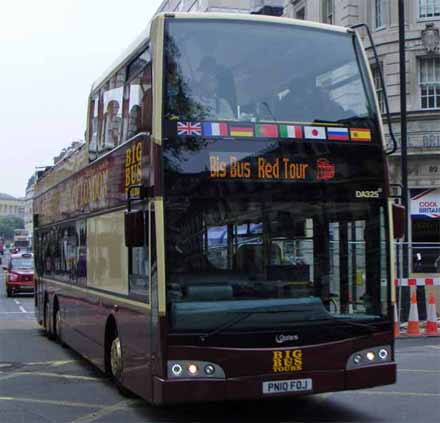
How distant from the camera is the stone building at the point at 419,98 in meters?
29.4

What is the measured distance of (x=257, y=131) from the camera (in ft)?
25.0

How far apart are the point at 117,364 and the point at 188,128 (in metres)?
3.36

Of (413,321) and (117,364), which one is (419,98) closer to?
(413,321)

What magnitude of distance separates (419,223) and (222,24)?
2323cm

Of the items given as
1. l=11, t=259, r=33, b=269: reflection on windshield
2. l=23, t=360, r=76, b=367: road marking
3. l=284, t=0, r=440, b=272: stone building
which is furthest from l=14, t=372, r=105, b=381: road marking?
l=11, t=259, r=33, b=269: reflection on windshield

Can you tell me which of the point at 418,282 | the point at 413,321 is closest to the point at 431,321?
the point at 413,321

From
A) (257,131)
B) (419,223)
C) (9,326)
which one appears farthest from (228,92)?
(419,223)

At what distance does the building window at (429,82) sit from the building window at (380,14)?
2144 mm

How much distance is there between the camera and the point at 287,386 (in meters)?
7.36

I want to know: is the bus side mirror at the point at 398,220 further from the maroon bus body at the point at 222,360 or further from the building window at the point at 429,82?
the building window at the point at 429,82

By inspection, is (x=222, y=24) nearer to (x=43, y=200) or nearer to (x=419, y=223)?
(x=43, y=200)

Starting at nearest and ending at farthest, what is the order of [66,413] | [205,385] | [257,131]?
[205,385] → [257,131] → [66,413]

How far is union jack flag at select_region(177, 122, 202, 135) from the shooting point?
24.4 ft

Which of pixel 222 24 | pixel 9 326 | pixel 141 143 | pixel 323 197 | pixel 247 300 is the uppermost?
pixel 222 24
